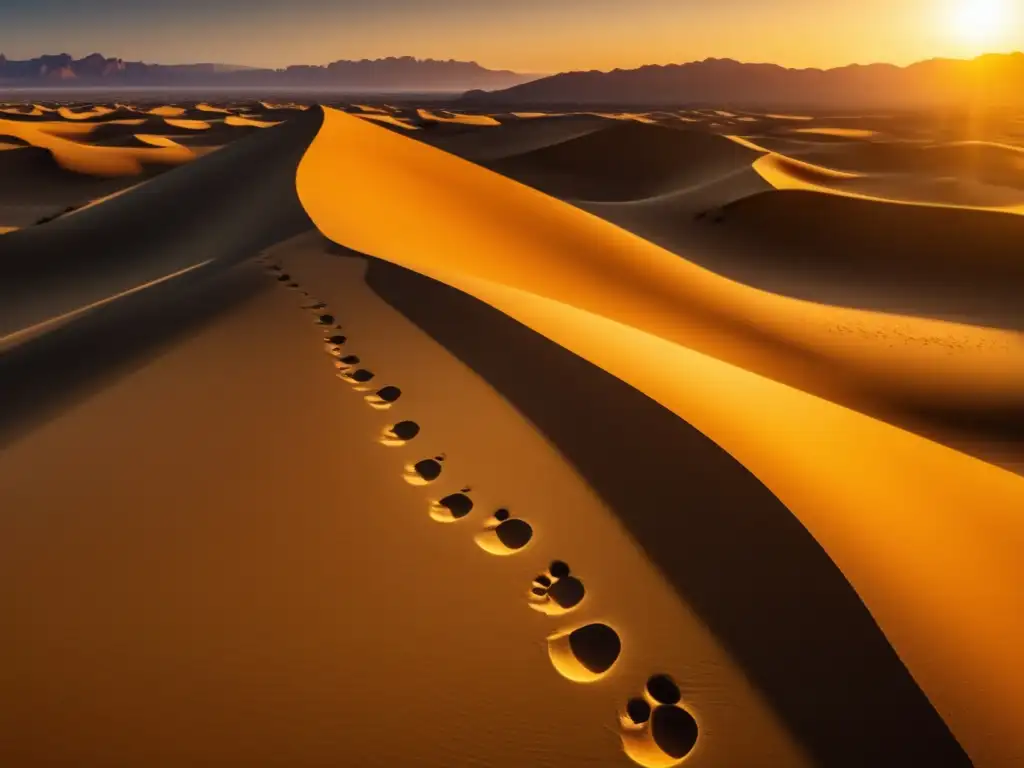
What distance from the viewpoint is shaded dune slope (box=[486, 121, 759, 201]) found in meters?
25.2

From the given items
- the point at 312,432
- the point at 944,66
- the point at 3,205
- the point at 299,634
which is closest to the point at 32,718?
the point at 299,634

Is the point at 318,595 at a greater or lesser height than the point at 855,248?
greater

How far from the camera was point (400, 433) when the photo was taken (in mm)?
3221

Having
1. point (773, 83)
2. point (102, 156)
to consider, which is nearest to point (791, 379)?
point (102, 156)

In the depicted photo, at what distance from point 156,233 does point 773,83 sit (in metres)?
186

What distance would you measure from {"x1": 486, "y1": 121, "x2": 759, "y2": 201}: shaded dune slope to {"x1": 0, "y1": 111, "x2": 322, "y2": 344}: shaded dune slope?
1487 centimetres

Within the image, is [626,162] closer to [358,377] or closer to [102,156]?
[102,156]

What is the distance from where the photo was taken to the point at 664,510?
8.71 feet

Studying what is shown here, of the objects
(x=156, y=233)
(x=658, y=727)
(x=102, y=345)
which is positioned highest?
(x=658, y=727)

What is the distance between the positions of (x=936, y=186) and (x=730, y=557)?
23.7 meters

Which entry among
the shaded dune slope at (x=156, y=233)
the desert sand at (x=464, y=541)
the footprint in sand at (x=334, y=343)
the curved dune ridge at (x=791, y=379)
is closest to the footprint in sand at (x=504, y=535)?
the desert sand at (x=464, y=541)

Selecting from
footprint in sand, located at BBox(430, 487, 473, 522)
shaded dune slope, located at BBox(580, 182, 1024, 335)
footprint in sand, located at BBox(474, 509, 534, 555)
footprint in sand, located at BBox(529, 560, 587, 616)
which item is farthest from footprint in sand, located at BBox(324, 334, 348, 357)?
shaded dune slope, located at BBox(580, 182, 1024, 335)

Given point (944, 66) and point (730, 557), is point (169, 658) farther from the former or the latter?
point (944, 66)

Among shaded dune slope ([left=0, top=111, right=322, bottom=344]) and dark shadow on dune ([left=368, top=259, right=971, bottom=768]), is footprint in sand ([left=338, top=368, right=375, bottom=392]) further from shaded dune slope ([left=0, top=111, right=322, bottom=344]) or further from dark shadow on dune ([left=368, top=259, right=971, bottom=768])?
shaded dune slope ([left=0, top=111, right=322, bottom=344])
